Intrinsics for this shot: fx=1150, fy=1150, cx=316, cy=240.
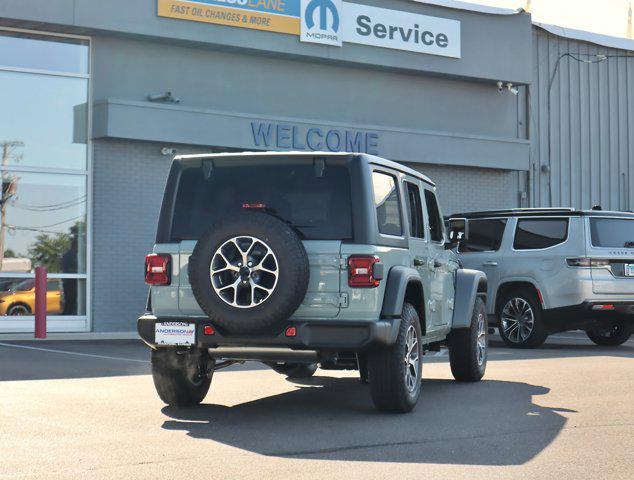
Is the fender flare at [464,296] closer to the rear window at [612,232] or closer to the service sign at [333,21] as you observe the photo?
the rear window at [612,232]

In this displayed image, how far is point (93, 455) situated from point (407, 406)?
2891 millimetres

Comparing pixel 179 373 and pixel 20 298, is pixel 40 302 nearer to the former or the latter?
pixel 20 298

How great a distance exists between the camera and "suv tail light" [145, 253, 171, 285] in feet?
29.4

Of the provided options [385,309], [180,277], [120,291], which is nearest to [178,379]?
[180,277]

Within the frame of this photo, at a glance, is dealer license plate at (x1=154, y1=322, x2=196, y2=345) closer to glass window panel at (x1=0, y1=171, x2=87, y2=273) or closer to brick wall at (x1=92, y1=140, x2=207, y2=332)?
glass window panel at (x1=0, y1=171, x2=87, y2=273)

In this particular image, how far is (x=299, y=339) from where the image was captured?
842 cm

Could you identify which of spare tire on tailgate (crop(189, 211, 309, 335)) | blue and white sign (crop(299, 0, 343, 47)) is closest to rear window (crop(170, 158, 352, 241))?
spare tire on tailgate (crop(189, 211, 309, 335))

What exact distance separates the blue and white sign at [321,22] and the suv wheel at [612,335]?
8304 millimetres

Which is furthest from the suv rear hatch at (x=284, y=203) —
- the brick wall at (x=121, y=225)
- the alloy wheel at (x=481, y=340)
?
the brick wall at (x=121, y=225)

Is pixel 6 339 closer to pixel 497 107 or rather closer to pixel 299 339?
pixel 299 339

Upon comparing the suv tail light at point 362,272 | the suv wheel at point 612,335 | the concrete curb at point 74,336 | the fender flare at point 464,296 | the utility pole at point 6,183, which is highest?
the utility pole at point 6,183

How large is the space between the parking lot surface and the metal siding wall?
15411mm

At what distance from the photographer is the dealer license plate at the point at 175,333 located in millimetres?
8672

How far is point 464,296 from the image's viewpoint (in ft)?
38.2
